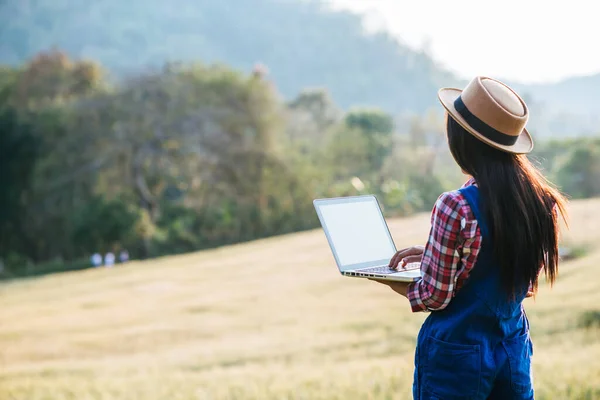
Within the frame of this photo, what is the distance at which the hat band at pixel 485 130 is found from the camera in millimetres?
1360

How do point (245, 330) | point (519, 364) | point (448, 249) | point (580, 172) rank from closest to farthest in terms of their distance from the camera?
point (448, 249), point (519, 364), point (245, 330), point (580, 172)

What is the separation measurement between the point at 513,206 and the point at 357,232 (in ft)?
1.38

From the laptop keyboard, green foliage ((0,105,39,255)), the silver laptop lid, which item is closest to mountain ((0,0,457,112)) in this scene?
green foliage ((0,105,39,255))

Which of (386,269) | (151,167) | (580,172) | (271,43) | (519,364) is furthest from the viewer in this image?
(271,43)

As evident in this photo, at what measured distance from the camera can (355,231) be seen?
1660 millimetres

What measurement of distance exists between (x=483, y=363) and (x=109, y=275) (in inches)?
384

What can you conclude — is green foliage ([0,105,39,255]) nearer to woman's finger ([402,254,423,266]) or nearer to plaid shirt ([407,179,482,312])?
woman's finger ([402,254,423,266])

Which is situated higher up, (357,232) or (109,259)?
(357,232)

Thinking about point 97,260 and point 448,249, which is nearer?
point 448,249

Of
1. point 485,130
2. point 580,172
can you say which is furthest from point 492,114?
point 580,172

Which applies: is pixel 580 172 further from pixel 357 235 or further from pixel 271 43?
pixel 271 43

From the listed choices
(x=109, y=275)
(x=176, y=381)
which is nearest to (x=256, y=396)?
(x=176, y=381)

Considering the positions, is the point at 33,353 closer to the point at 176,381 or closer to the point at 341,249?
the point at 176,381

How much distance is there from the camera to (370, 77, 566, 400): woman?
1320 mm
